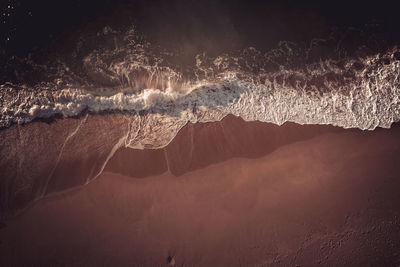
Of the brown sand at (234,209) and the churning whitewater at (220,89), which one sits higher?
the churning whitewater at (220,89)

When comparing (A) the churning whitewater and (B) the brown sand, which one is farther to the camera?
(A) the churning whitewater

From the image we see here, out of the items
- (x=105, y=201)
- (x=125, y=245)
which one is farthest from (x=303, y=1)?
(x=125, y=245)

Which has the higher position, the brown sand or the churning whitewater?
the churning whitewater

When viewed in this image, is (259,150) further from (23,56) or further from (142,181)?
(23,56)

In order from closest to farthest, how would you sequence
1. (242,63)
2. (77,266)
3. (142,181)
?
(77,266) < (142,181) < (242,63)
